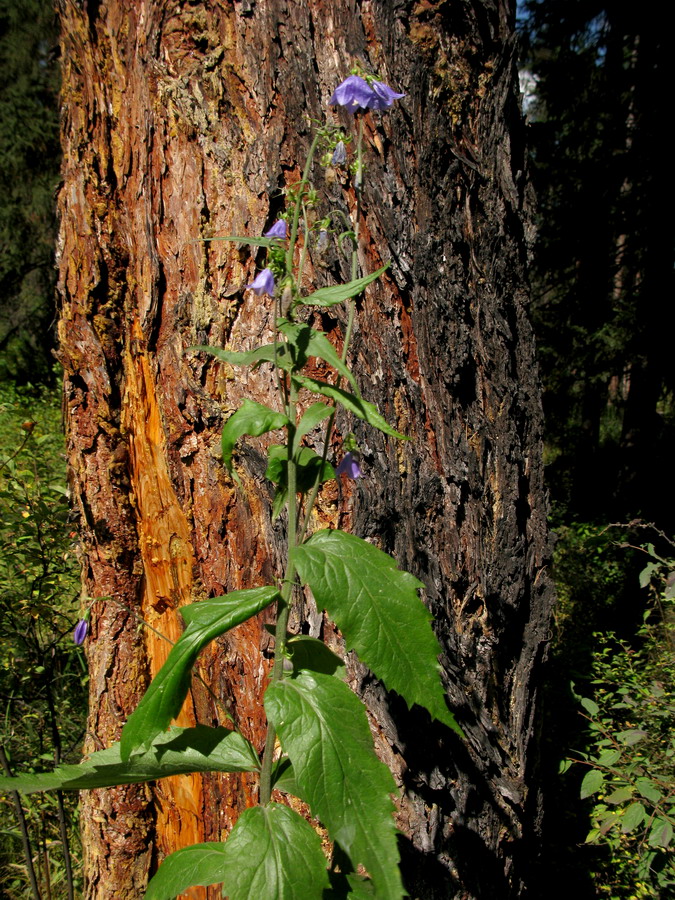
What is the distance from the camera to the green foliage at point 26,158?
40.5ft

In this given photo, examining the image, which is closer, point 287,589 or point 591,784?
point 287,589

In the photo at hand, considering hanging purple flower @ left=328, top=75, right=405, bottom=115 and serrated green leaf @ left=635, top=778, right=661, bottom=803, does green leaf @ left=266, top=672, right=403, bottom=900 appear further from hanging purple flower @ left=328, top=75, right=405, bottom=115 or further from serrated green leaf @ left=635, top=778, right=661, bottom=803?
serrated green leaf @ left=635, top=778, right=661, bottom=803

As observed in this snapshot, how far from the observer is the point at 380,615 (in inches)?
36.8

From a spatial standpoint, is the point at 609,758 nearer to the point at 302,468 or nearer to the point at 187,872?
the point at 187,872

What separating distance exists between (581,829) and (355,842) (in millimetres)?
3141

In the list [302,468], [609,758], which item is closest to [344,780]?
[302,468]

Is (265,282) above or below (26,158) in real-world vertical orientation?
below

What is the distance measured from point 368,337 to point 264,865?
1149 millimetres

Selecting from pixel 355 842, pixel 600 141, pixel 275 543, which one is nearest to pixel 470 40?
pixel 275 543

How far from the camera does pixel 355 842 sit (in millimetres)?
900

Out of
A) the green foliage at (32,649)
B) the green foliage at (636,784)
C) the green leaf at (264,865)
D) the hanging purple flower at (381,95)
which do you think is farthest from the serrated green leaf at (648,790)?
the hanging purple flower at (381,95)

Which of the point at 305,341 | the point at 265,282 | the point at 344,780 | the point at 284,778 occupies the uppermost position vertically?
the point at 265,282

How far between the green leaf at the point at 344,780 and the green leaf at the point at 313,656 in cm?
20

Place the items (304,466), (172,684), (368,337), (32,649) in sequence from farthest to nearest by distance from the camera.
→ (32,649) < (368,337) < (304,466) < (172,684)
